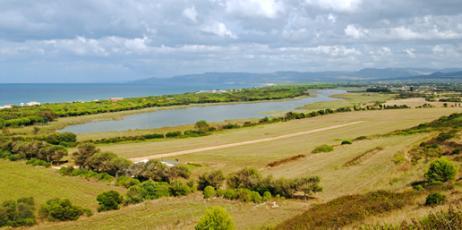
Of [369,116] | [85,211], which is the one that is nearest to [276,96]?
[369,116]

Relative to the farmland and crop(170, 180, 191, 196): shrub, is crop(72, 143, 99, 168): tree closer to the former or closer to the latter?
the farmland

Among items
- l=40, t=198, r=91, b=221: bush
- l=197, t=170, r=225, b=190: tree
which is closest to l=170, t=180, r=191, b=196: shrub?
l=197, t=170, r=225, b=190: tree

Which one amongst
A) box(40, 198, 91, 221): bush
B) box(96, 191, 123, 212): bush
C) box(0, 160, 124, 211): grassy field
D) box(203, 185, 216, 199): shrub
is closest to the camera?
box(40, 198, 91, 221): bush

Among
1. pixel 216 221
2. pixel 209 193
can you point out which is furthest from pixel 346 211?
→ pixel 209 193

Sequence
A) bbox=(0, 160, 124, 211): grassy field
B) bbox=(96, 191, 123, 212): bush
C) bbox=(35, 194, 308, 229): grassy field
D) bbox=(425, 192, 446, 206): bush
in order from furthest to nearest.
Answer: bbox=(0, 160, 124, 211): grassy field → bbox=(96, 191, 123, 212): bush → bbox=(35, 194, 308, 229): grassy field → bbox=(425, 192, 446, 206): bush

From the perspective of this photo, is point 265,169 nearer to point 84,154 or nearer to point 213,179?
point 213,179
